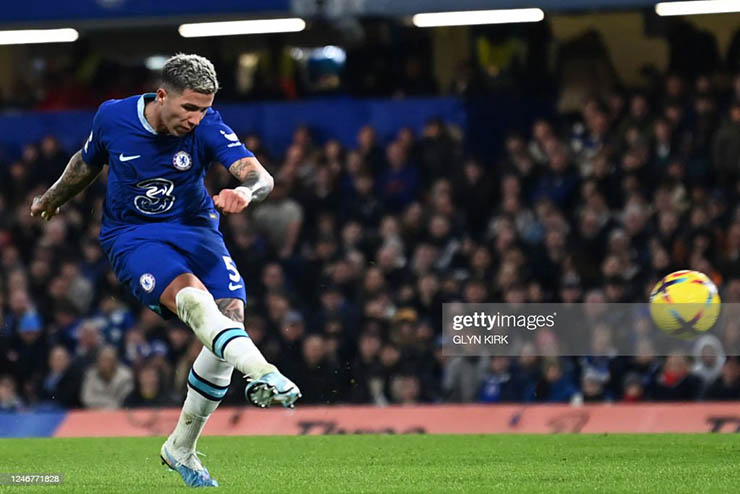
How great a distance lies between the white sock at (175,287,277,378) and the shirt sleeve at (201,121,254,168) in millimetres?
654

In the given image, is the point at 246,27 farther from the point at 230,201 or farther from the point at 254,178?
the point at 230,201

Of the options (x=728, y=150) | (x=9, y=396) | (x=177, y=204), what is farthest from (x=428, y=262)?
(x=177, y=204)

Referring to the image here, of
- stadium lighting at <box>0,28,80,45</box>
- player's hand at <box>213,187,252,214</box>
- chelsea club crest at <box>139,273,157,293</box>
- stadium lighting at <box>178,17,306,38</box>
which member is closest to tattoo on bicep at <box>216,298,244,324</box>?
chelsea club crest at <box>139,273,157,293</box>

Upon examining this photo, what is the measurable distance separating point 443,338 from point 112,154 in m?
6.14

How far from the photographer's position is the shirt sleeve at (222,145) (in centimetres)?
689

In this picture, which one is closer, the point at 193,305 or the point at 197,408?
the point at 193,305

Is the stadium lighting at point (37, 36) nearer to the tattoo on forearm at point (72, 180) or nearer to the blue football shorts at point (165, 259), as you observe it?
the tattoo on forearm at point (72, 180)

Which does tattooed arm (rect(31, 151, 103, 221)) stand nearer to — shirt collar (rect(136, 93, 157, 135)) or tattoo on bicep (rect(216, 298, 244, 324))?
shirt collar (rect(136, 93, 157, 135))

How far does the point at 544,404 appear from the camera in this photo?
11828 millimetres

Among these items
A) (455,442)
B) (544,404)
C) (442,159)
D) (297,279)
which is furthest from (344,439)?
(442,159)

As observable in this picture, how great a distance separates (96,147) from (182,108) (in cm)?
70

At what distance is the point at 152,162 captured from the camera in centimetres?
704

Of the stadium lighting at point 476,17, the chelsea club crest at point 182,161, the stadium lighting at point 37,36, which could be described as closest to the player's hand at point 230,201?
the chelsea club crest at point 182,161

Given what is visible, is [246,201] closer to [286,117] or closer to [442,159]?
[442,159]
